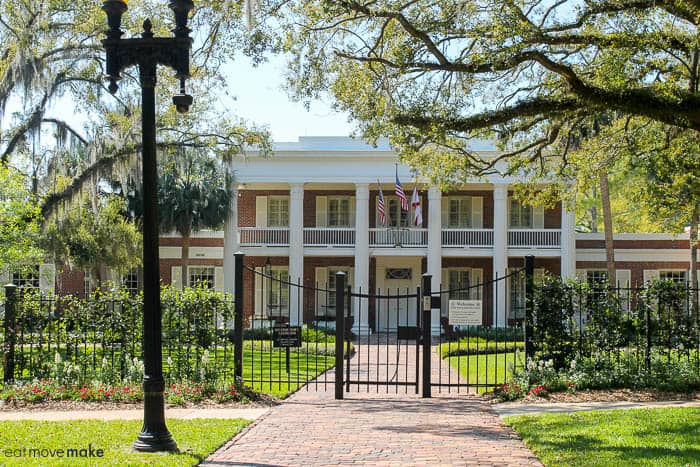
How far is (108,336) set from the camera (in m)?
13.1

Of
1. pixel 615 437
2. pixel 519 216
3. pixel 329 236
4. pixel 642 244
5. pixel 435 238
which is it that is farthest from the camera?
pixel 519 216

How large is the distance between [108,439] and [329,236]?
Result: 22999 mm

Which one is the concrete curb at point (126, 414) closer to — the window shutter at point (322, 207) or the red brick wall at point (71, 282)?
the window shutter at point (322, 207)

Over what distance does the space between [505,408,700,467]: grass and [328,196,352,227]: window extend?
23.1 meters

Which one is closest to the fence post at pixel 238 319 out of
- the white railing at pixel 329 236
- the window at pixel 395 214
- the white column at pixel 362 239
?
the white column at pixel 362 239

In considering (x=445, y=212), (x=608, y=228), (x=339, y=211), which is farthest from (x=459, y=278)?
(x=608, y=228)

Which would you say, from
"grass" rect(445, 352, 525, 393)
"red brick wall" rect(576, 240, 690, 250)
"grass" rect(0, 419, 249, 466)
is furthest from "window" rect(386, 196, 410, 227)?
"grass" rect(0, 419, 249, 466)

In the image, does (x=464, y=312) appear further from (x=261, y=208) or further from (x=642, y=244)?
(x=642, y=244)

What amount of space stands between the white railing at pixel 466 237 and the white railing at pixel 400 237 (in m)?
0.78

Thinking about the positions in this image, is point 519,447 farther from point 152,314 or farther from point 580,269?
point 580,269

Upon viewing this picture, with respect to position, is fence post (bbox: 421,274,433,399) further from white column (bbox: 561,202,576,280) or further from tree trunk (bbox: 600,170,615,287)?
white column (bbox: 561,202,576,280)

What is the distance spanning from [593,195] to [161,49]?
4173 centimetres

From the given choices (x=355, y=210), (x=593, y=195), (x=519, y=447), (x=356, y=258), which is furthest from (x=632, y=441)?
(x=593, y=195)

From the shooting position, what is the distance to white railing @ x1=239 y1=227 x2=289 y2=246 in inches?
1246
